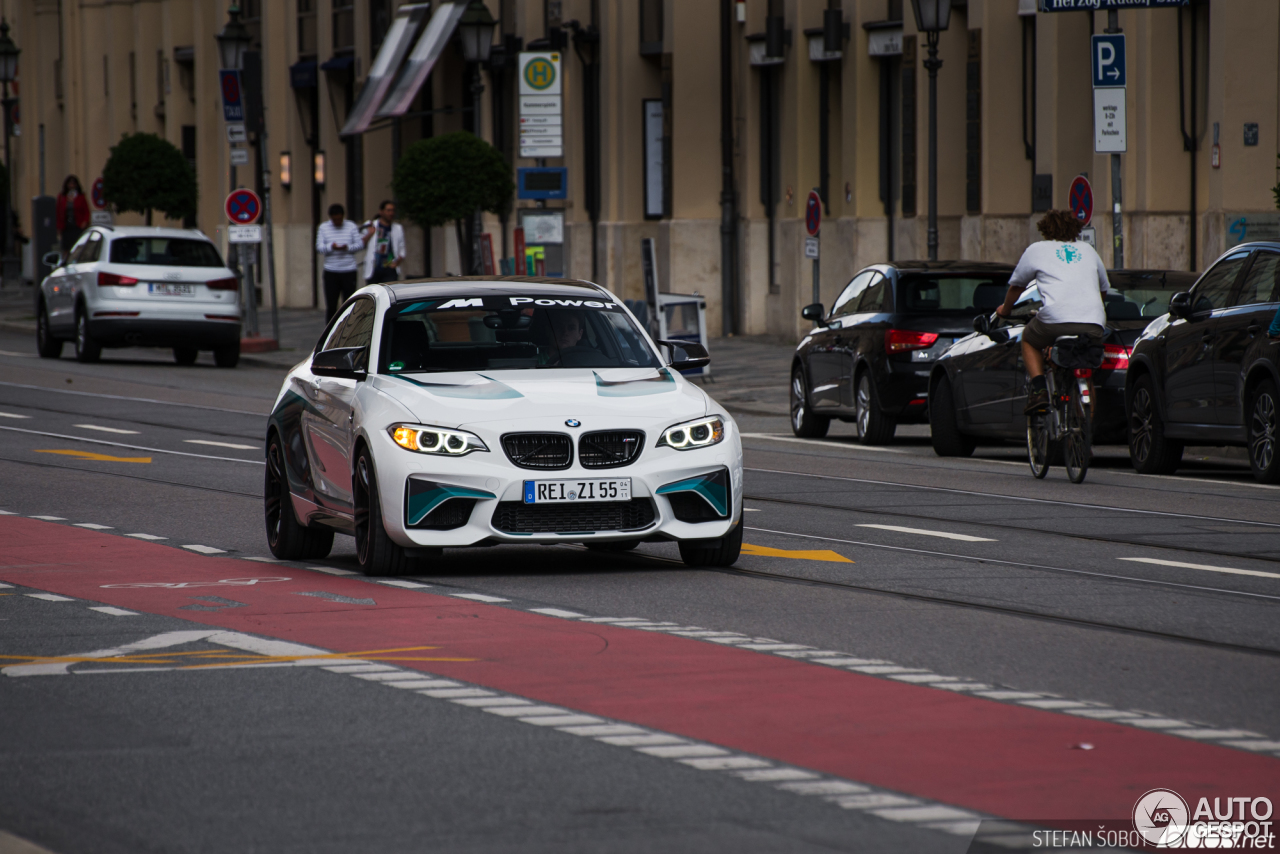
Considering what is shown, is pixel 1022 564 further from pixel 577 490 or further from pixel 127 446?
pixel 127 446

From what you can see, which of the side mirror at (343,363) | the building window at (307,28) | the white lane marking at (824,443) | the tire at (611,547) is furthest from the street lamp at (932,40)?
the building window at (307,28)

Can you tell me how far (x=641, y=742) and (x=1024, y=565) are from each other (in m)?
4.90

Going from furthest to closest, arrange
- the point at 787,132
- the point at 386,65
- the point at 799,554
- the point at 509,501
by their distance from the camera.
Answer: the point at 386,65, the point at 787,132, the point at 799,554, the point at 509,501

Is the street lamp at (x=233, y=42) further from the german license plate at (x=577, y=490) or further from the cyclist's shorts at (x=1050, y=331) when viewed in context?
the german license plate at (x=577, y=490)

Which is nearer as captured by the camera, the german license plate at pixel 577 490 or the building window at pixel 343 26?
the german license plate at pixel 577 490

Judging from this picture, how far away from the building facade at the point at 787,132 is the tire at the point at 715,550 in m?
15.8

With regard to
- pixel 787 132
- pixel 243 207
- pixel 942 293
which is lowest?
pixel 942 293

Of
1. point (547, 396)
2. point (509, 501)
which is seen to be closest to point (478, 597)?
point (509, 501)

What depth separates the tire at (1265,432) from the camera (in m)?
15.6

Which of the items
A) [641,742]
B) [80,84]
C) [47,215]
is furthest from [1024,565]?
[80,84]

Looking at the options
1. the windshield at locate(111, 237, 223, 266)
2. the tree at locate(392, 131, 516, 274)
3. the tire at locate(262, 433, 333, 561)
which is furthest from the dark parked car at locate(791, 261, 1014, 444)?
the tree at locate(392, 131, 516, 274)

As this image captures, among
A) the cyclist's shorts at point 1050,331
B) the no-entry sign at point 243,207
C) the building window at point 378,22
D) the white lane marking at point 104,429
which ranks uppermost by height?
the building window at point 378,22

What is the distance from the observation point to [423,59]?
46.8 metres

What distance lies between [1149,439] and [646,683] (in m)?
10.1
